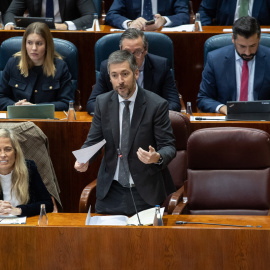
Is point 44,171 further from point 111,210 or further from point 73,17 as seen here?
point 73,17

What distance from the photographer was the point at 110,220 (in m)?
2.54

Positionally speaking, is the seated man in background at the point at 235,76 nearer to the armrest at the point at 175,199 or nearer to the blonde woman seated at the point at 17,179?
the armrest at the point at 175,199

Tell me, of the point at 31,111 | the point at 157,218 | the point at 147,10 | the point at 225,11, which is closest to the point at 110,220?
the point at 157,218

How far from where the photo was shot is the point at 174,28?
442cm

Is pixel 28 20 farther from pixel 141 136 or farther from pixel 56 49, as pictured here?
pixel 141 136

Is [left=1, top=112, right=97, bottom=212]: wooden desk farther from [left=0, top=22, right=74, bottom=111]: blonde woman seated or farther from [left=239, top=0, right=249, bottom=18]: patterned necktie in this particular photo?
[left=239, top=0, right=249, bottom=18]: patterned necktie

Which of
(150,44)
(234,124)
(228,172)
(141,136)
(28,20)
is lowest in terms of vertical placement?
(228,172)

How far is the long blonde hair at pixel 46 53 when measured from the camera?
381 centimetres

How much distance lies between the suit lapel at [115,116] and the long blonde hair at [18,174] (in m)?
0.44

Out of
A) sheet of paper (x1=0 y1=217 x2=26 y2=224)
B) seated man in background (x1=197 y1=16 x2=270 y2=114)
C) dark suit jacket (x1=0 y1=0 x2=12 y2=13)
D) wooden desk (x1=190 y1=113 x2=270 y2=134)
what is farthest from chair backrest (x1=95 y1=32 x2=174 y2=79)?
sheet of paper (x1=0 y1=217 x2=26 y2=224)

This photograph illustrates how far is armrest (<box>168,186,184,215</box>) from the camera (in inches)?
114

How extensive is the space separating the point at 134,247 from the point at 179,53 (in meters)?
2.35

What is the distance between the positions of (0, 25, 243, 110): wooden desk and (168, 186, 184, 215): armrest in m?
1.44

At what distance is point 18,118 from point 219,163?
1.06 meters
